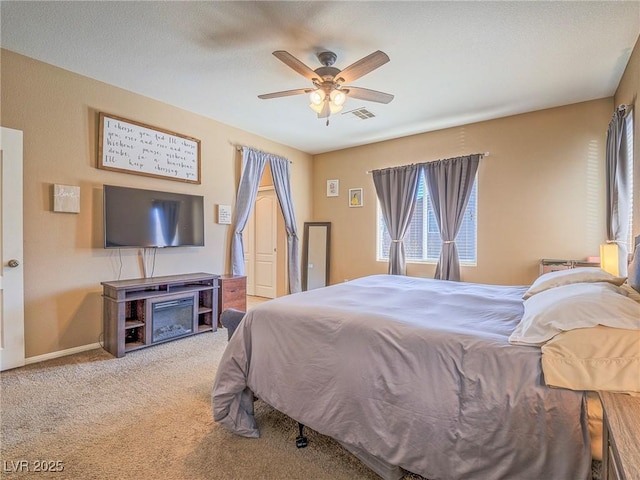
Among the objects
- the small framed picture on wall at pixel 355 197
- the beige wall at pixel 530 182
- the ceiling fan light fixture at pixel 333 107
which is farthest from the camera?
the small framed picture on wall at pixel 355 197

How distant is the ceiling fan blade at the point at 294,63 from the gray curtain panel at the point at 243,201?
2.33 meters

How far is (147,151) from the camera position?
3.61 metres

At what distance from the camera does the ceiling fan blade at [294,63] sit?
2.22m

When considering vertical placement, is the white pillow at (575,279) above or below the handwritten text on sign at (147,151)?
below

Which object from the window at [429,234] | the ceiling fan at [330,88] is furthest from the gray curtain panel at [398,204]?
the ceiling fan at [330,88]

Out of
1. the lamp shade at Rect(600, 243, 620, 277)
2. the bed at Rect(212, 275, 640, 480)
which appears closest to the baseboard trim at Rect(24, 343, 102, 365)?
the bed at Rect(212, 275, 640, 480)

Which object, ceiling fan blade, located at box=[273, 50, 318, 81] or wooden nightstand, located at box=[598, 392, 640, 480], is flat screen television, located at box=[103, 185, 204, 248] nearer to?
ceiling fan blade, located at box=[273, 50, 318, 81]

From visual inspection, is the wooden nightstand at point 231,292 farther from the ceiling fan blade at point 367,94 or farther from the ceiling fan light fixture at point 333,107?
the ceiling fan blade at point 367,94

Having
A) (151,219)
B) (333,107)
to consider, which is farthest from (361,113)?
(151,219)

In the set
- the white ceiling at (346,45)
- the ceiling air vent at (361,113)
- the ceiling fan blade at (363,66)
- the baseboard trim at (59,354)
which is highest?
the white ceiling at (346,45)

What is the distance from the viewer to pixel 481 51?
263 centimetres

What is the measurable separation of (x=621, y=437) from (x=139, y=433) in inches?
89.2

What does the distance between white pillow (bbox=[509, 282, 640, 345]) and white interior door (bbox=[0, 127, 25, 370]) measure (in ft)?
12.3

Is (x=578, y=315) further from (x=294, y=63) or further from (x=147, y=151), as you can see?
(x=147, y=151)
